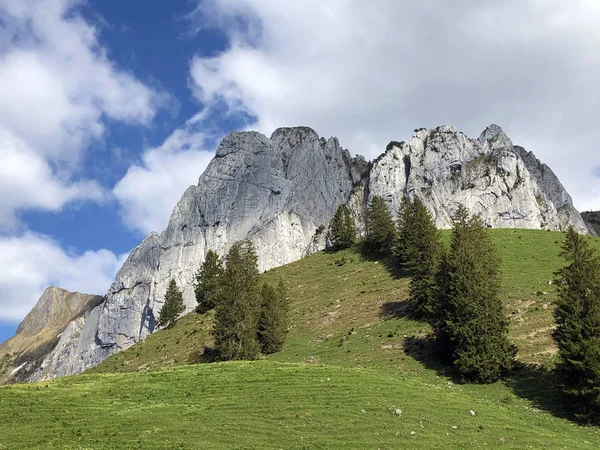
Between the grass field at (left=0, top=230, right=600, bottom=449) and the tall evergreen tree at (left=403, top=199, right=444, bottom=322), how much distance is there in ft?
9.32

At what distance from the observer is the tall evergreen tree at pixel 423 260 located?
54719 millimetres

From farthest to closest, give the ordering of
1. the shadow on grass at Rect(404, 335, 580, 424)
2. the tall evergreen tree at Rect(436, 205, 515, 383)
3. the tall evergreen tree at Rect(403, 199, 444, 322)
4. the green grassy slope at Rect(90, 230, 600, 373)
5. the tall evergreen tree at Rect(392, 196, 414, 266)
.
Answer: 1. the tall evergreen tree at Rect(392, 196, 414, 266)
2. the tall evergreen tree at Rect(403, 199, 444, 322)
3. the green grassy slope at Rect(90, 230, 600, 373)
4. the tall evergreen tree at Rect(436, 205, 515, 383)
5. the shadow on grass at Rect(404, 335, 580, 424)

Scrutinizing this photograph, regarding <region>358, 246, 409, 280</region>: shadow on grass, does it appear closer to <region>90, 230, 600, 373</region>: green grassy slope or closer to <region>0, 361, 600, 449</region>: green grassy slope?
<region>90, 230, 600, 373</region>: green grassy slope

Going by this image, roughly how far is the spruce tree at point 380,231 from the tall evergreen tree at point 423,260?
795cm

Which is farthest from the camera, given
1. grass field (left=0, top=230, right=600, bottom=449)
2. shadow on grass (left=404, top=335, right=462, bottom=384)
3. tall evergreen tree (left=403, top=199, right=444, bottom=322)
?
tall evergreen tree (left=403, top=199, right=444, bottom=322)

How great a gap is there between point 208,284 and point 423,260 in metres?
42.5

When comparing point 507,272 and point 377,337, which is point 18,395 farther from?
point 507,272

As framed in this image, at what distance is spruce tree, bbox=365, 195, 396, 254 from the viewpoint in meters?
88.6

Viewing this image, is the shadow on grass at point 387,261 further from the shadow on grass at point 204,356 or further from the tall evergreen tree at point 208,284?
the shadow on grass at point 204,356

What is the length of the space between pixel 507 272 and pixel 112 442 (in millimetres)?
56885

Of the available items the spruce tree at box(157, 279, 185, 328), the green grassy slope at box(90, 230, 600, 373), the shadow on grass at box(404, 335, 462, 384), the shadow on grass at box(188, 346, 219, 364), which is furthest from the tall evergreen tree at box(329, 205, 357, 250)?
the shadow on grass at box(404, 335, 462, 384)

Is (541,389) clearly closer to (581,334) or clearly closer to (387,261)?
(581,334)

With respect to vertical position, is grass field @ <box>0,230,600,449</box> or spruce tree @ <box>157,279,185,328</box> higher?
spruce tree @ <box>157,279,185,328</box>

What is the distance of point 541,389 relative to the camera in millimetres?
37781
